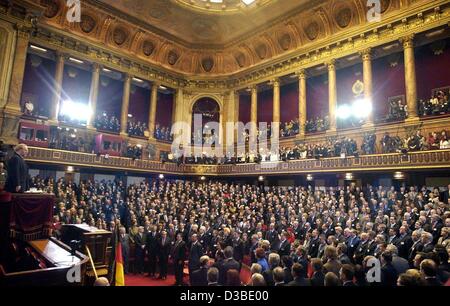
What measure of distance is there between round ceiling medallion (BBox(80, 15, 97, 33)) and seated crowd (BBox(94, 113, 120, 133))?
636 centimetres

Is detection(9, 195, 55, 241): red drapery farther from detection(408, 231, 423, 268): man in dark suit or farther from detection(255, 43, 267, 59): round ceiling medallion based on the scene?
detection(255, 43, 267, 59): round ceiling medallion

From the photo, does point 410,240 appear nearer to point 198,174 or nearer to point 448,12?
point 448,12

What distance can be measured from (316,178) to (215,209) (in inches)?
330

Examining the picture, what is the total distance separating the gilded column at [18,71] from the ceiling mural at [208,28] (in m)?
3.28

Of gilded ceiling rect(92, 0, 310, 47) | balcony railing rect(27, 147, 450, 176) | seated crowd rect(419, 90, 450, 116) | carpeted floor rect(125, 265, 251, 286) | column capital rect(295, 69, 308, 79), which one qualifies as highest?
gilded ceiling rect(92, 0, 310, 47)

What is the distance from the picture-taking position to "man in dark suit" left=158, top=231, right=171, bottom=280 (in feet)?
26.4

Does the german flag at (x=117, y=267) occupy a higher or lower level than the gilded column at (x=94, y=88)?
lower

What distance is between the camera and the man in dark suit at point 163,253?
8055 mm

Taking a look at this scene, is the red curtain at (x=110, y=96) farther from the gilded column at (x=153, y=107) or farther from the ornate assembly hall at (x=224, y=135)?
the gilded column at (x=153, y=107)

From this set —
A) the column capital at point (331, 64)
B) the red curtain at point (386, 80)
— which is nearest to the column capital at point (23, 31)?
the column capital at point (331, 64)

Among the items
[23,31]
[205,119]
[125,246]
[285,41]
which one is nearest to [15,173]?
[125,246]

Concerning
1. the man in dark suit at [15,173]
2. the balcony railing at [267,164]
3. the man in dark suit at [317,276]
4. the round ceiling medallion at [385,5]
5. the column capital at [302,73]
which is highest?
the round ceiling medallion at [385,5]

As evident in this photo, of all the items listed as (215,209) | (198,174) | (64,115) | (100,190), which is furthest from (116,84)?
(215,209)

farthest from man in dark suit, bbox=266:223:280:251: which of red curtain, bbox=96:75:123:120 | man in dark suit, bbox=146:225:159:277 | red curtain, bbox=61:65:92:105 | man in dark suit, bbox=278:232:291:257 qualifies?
red curtain, bbox=61:65:92:105
